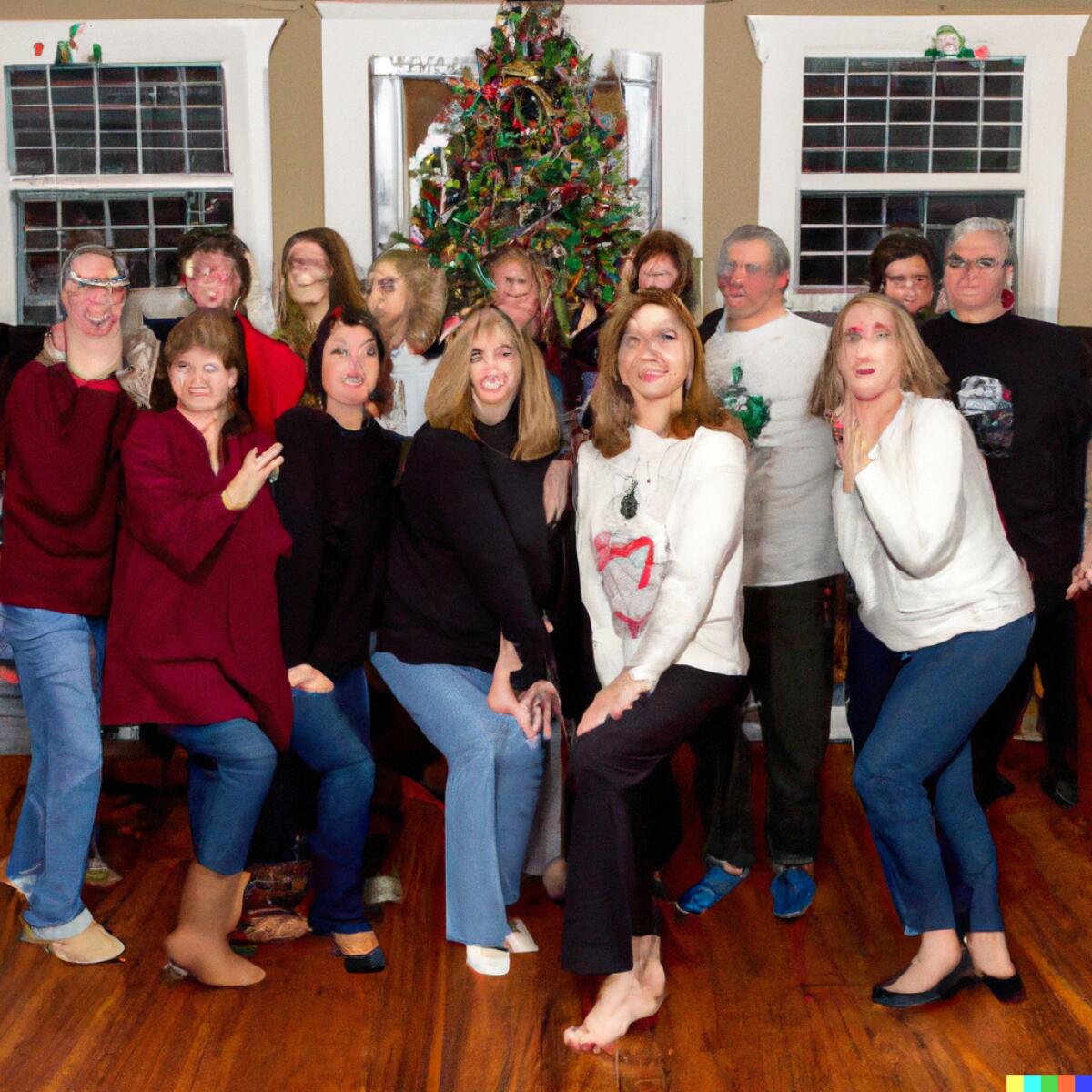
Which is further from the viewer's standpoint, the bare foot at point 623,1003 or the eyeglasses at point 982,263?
the eyeglasses at point 982,263

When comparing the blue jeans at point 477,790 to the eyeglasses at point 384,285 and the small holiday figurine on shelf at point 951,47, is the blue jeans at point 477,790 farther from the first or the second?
the small holiday figurine on shelf at point 951,47

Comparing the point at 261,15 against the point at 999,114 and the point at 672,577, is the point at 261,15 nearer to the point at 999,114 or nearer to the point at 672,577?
the point at 999,114

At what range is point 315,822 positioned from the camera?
3258 millimetres

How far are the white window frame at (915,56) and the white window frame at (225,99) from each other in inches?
72.4

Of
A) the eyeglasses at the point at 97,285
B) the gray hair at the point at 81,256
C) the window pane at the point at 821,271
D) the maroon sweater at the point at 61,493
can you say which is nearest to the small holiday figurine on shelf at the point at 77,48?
the gray hair at the point at 81,256

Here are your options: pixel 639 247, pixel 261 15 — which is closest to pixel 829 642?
pixel 639 247

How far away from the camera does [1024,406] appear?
3.48 meters

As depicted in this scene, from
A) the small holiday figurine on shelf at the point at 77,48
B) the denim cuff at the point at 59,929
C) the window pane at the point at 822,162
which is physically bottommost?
the denim cuff at the point at 59,929

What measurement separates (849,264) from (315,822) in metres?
3.17

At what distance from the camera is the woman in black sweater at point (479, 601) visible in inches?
118

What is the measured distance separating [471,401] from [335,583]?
515 mm

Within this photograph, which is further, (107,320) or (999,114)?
(999,114)

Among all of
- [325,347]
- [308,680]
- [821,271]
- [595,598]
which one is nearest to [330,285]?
[325,347]

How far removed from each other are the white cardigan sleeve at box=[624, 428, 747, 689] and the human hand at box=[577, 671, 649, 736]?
0.7 inches
